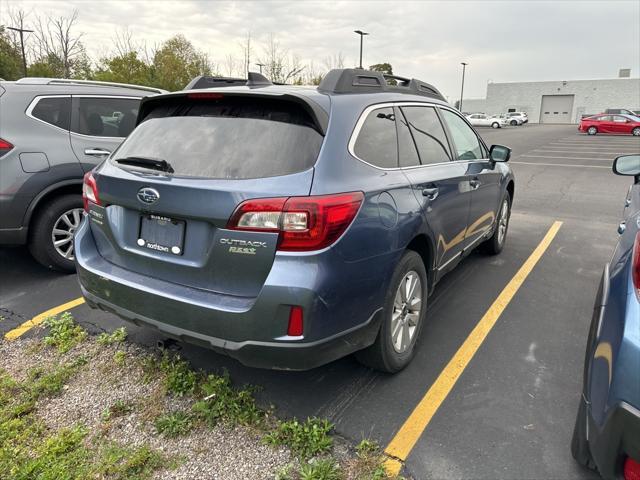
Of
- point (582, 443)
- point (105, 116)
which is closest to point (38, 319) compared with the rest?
point (105, 116)

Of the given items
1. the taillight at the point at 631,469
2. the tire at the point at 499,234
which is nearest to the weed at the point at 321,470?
the taillight at the point at 631,469

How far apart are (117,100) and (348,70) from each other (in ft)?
11.4

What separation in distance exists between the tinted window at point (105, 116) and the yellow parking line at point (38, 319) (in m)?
1.82

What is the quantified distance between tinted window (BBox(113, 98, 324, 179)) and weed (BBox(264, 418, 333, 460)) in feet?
4.42

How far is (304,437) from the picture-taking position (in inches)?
96.5

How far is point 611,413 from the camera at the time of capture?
166 cm

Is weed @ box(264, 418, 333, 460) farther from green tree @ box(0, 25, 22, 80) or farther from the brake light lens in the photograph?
green tree @ box(0, 25, 22, 80)

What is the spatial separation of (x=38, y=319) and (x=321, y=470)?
2.89 metres

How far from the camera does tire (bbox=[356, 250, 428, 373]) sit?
275 cm

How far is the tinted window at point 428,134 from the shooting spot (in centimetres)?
337

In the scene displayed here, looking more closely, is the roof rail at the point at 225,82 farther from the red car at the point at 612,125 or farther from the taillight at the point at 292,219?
the red car at the point at 612,125

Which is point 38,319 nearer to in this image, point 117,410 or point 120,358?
point 120,358

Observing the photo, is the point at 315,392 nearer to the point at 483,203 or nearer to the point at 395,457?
the point at 395,457

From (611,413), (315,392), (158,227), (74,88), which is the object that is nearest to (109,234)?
(158,227)
